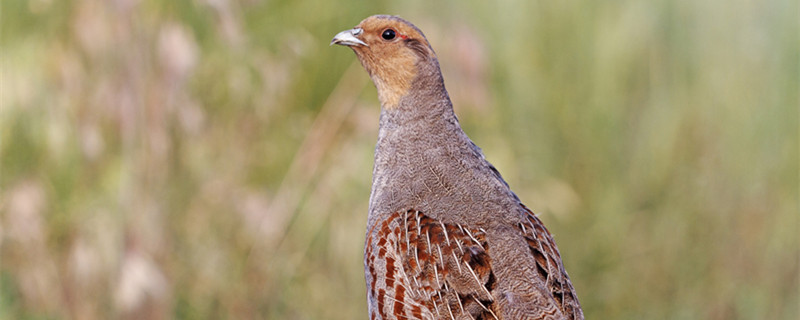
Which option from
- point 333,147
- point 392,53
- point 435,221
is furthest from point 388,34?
point 333,147

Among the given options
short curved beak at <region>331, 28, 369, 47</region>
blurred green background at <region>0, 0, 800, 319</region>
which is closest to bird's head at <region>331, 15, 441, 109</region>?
short curved beak at <region>331, 28, 369, 47</region>

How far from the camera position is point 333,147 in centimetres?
349

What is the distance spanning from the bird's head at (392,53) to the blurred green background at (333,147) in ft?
2.56

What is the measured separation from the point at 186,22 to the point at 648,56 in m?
2.35

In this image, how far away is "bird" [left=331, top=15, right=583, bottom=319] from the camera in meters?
2.20

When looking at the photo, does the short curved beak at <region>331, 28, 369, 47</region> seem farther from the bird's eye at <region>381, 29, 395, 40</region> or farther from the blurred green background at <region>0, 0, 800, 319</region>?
the blurred green background at <region>0, 0, 800, 319</region>

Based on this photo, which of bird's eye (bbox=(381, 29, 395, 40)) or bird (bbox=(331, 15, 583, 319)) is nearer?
bird (bbox=(331, 15, 583, 319))

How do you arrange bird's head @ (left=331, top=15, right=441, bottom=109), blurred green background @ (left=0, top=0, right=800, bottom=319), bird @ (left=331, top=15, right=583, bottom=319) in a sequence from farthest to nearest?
blurred green background @ (left=0, top=0, right=800, bottom=319) → bird's head @ (left=331, top=15, right=441, bottom=109) → bird @ (left=331, top=15, right=583, bottom=319)

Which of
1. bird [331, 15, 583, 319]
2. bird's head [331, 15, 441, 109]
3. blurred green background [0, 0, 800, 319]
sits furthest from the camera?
blurred green background [0, 0, 800, 319]

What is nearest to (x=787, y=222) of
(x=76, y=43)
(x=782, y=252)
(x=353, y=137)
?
(x=782, y=252)

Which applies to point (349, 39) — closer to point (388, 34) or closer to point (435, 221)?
point (388, 34)

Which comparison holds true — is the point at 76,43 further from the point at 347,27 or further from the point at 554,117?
the point at 554,117

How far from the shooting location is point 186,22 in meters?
3.35

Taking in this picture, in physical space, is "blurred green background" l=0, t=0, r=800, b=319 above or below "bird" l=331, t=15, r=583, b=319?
above
